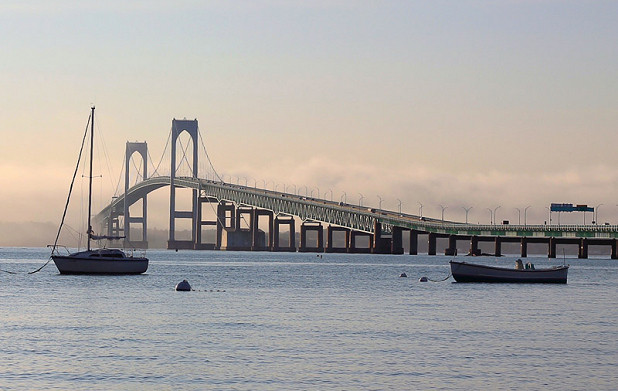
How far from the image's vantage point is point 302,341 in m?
42.3

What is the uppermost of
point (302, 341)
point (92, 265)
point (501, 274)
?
point (92, 265)

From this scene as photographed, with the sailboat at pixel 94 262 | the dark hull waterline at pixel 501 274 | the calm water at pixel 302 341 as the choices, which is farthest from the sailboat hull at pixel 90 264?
the dark hull waterline at pixel 501 274

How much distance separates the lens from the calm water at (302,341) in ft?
108

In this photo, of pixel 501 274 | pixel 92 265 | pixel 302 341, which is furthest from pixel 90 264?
pixel 302 341

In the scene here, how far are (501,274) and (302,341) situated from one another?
5163 centimetres

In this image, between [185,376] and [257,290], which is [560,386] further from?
[257,290]

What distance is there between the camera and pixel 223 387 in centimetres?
3125

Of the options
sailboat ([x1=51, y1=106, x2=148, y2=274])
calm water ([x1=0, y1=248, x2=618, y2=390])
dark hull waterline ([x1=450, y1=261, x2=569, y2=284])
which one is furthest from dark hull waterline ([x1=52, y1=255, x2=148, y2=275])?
dark hull waterline ([x1=450, y1=261, x2=569, y2=284])

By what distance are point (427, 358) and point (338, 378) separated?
5.71 meters

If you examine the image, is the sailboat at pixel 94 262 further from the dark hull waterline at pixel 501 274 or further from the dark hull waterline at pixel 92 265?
the dark hull waterline at pixel 501 274

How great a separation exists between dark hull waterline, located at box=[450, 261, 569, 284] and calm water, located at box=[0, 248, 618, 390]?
16.3m

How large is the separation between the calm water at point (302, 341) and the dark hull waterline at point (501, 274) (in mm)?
16317

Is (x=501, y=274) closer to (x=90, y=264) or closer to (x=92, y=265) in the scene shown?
(x=92, y=265)

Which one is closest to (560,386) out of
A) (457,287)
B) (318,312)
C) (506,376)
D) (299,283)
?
(506,376)
